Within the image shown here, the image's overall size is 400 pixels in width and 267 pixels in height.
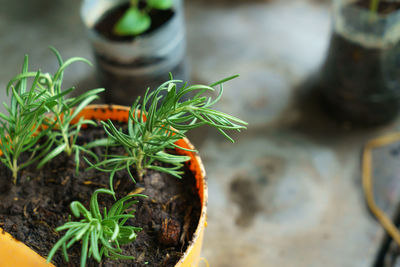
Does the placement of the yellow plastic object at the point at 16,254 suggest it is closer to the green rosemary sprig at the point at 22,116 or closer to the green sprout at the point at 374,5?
the green rosemary sprig at the point at 22,116

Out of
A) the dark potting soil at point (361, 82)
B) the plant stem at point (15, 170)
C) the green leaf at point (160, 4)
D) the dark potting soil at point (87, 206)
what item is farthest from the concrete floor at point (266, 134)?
the plant stem at point (15, 170)

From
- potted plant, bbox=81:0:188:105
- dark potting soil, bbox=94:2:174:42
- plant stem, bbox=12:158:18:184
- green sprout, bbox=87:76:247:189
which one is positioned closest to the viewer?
green sprout, bbox=87:76:247:189

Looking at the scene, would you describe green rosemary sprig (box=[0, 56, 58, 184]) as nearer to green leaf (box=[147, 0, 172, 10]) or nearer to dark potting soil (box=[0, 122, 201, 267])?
dark potting soil (box=[0, 122, 201, 267])

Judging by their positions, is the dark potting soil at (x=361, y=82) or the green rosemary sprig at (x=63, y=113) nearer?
the green rosemary sprig at (x=63, y=113)

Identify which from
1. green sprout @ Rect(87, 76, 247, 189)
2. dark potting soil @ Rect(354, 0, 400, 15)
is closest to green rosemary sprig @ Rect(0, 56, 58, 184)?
green sprout @ Rect(87, 76, 247, 189)

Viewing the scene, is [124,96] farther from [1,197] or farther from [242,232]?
[1,197]

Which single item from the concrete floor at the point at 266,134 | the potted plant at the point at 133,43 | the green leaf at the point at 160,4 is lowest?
the concrete floor at the point at 266,134
